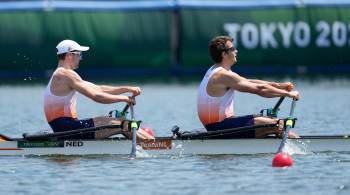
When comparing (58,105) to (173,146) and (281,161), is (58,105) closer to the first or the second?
(173,146)

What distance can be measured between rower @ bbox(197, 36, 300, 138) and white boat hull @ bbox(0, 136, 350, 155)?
26 centimetres

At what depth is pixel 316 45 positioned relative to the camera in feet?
135

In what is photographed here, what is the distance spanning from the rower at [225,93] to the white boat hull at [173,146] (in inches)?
10.1

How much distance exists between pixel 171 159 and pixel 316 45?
73.8 feet

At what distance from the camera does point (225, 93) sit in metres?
19.5

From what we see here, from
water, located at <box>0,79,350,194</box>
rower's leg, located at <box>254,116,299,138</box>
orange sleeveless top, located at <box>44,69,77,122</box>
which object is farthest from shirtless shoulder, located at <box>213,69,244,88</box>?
orange sleeveless top, located at <box>44,69,77,122</box>

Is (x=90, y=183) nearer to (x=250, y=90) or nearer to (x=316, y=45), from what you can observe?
(x=250, y=90)

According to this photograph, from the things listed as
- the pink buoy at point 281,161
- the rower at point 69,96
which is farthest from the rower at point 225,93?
the pink buoy at point 281,161

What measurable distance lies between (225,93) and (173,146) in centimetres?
117

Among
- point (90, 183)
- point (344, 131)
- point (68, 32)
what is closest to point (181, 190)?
point (90, 183)

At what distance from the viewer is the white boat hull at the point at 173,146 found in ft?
63.3

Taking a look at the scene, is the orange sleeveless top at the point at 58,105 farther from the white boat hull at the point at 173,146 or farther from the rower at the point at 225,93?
the rower at the point at 225,93

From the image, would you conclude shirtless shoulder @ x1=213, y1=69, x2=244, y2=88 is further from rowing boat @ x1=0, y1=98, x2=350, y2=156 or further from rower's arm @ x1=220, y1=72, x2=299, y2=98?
rowing boat @ x1=0, y1=98, x2=350, y2=156

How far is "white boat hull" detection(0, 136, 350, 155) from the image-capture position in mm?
19281
